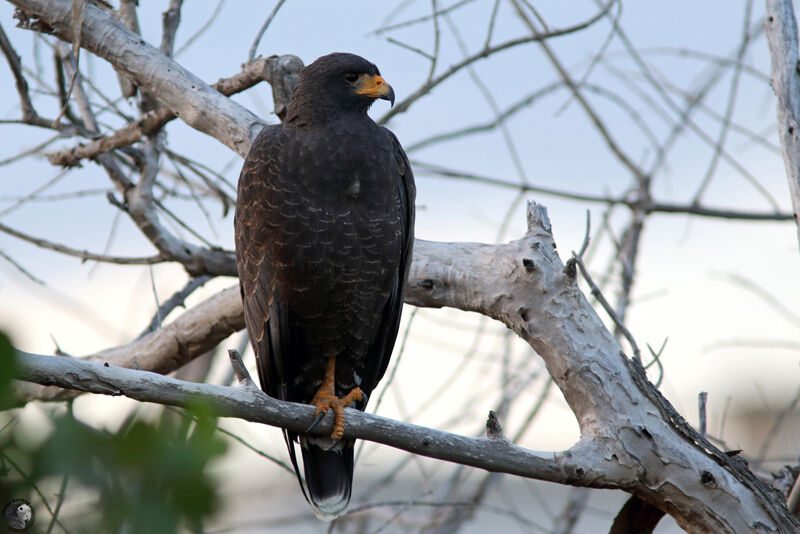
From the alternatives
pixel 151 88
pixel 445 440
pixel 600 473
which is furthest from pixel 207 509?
pixel 151 88

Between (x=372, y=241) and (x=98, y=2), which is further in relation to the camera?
(x=98, y=2)

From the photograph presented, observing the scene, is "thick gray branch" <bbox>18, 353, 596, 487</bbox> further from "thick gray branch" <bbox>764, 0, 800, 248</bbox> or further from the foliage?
"thick gray branch" <bbox>764, 0, 800, 248</bbox>

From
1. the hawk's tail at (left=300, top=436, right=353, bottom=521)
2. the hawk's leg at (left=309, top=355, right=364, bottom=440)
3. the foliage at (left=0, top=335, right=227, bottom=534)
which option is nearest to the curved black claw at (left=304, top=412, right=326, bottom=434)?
the hawk's leg at (left=309, top=355, right=364, bottom=440)

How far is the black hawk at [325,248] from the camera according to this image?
3242mm

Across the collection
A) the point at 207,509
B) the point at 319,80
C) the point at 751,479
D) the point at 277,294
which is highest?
the point at 319,80

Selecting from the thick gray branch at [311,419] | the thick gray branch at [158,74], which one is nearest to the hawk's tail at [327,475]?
the thick gray branch at [311,419]

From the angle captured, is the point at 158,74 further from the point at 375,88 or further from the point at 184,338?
the point at 184,338

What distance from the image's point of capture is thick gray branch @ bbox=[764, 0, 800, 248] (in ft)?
10.9

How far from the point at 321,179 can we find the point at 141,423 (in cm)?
230

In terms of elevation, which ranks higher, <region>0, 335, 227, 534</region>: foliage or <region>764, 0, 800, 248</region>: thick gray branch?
<region>764, 0, 800, 248</region>: thick gray branch

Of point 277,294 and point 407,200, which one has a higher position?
point 407,200

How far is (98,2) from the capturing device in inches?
151

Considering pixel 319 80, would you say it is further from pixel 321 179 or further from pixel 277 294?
pixel 277 294

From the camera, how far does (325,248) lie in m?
3.23
